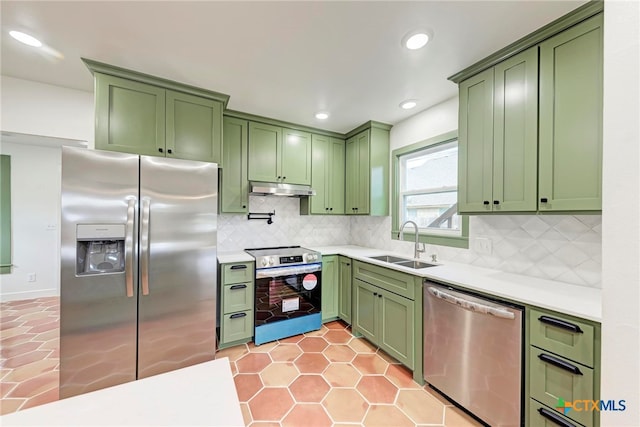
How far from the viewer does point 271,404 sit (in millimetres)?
1771

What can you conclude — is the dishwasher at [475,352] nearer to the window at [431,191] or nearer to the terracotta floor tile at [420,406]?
the terracotta floor tile at [420,406]

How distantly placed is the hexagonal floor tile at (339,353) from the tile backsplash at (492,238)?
1.29m

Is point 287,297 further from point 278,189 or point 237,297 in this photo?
point 278,189

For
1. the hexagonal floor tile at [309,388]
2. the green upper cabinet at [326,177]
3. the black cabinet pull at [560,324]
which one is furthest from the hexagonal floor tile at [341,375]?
the green upper cabinet at [326,177]

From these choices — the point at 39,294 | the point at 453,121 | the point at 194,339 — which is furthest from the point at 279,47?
the point at 39,294


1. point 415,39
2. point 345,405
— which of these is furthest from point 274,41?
point 345,405

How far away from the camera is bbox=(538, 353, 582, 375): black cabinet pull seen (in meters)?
1.19

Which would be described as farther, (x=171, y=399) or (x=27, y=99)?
(x=27, y=99)

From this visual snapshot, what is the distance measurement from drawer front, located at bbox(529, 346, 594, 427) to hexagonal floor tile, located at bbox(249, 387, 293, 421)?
5.07ft

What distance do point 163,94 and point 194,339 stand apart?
218cm

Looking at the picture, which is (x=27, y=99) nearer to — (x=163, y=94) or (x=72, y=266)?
(x=163, y=94)

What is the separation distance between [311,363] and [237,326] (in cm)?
85

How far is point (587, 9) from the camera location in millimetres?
1349

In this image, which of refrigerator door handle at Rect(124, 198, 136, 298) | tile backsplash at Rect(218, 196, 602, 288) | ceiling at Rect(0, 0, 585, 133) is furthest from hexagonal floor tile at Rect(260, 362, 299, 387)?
ceiling at Rect(0, 0, 585, 133)
